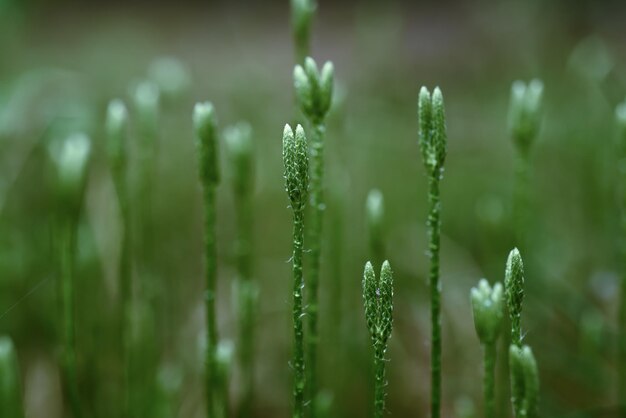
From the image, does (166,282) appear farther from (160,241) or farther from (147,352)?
(147,352)

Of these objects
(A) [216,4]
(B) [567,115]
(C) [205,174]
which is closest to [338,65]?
(A) [216,4]

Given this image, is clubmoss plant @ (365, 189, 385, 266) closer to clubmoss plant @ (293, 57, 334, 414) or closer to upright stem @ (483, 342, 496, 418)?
clubmoss plant @ (293, 57, 334, 414)

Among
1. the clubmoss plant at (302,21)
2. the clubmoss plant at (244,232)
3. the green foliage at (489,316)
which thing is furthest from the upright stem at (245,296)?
the green foliage at (489,316)

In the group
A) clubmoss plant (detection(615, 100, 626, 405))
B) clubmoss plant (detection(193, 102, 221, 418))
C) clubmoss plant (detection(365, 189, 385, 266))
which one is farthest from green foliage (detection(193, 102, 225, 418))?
clubmoss plant (detection(615, 100, 626, 405))

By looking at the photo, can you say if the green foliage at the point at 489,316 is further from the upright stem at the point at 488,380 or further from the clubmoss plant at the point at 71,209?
the clubmoss plant at the point at 71,209

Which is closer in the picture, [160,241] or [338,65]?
[160,241]

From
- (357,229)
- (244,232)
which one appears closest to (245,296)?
(244,232)

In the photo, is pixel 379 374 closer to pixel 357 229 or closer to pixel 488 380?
pixel 488 380
